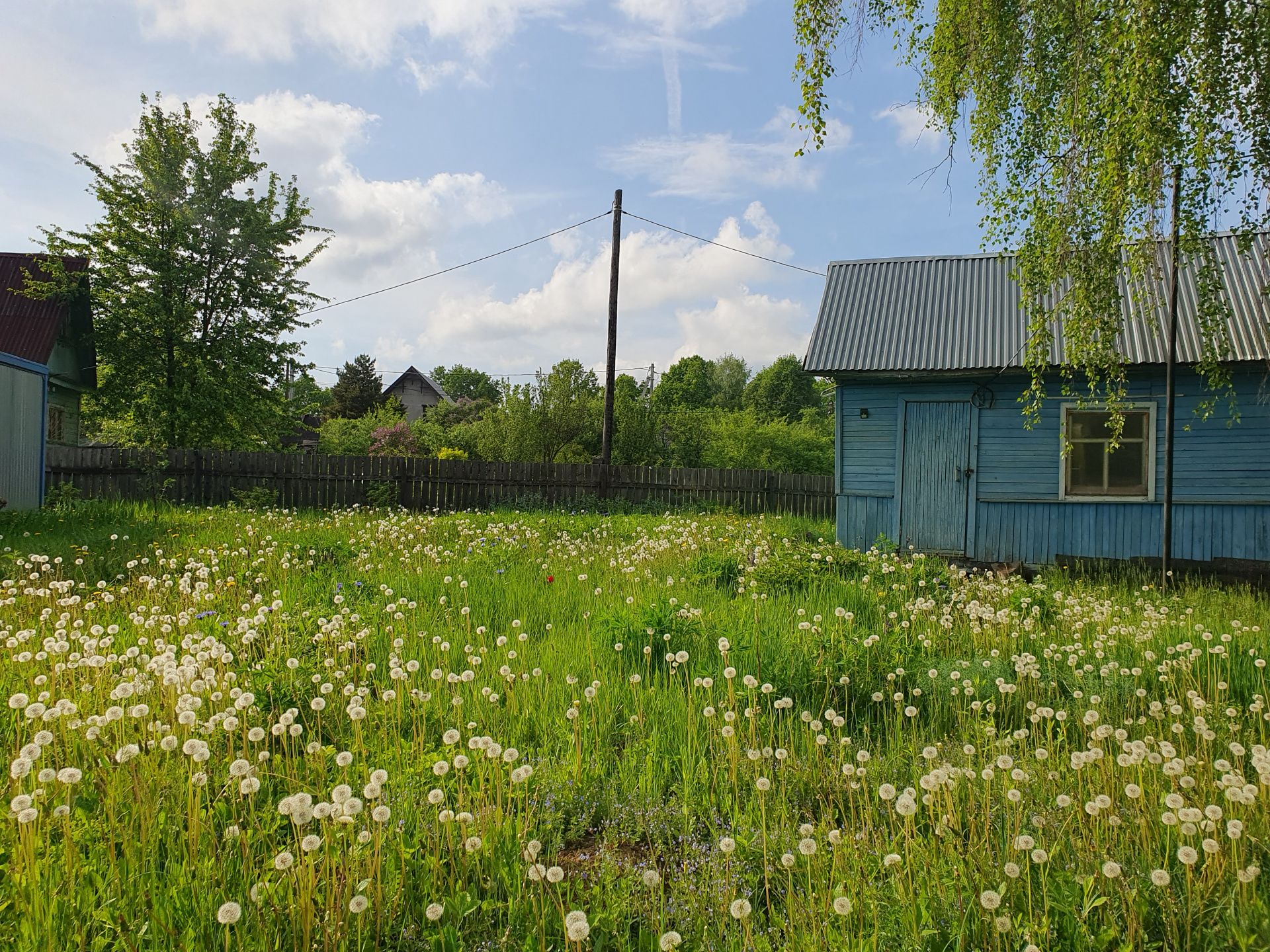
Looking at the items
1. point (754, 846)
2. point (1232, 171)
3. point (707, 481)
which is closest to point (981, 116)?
point (1232, 171)

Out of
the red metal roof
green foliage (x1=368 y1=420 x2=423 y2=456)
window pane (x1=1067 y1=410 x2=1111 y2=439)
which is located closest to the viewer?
window pane (x1=1067 y1=410 x2=1111 y2=439)

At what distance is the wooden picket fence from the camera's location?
17984mm

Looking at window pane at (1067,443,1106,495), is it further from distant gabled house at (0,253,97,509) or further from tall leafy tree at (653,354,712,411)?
tall leafy tree at (653,354,712,411)

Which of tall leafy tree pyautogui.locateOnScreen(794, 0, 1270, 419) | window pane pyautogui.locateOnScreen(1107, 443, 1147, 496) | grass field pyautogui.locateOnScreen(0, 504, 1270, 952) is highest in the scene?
tall leafy tree pyautogui.locateOnScreen(794, 0, 1270, 419)

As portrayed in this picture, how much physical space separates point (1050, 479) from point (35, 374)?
1773cm

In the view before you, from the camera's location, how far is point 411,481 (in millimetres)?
18672

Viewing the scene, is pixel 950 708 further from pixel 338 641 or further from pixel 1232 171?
pixel 1232 171

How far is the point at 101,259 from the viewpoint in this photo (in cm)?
2067

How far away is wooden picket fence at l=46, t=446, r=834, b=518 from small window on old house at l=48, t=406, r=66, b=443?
3.34m

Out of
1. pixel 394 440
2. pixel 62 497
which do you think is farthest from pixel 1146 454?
pixel 394 440

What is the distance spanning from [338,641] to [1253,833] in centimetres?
437

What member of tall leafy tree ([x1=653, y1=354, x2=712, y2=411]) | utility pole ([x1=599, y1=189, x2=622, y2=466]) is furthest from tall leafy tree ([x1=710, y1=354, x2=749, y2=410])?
utility pole ([x1=599, y1=189, x2=622, y2=466])

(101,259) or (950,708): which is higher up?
(101,259)

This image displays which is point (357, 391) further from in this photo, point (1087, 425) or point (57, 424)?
point (1087, 425)
